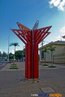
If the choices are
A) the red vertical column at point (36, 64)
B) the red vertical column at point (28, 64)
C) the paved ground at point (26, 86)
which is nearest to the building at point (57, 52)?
the red vertical column at point (28, 64)

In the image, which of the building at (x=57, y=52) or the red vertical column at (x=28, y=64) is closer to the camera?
the red vertical column at (x=28, y=64)

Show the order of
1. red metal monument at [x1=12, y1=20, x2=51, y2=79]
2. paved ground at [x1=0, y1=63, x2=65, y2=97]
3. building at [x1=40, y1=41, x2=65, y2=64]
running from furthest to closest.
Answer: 1. building at [x1=40, y1=41, x2=65, y2=64]
2. red metal monument at [x1=12, y1=20, x2=51, y2=79]
3. paved ground at [x1=0, y1=63, x2=65, y2=97]

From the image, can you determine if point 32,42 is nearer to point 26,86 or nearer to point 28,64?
point 28,64

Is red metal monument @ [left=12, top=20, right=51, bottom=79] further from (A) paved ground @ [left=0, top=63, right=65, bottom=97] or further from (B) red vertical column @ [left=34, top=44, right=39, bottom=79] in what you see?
(A) paved ground @ [left=0, top=63, right=65, bottom=97]

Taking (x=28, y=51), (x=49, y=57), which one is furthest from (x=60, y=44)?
(x=28, y=51)

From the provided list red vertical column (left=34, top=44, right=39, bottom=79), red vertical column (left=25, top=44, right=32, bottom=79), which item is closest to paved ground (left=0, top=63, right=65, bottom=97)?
red vertical column (left=34, top=44, right=39, bottom=79)

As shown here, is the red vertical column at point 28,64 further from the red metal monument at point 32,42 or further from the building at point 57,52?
the building at point 57,52

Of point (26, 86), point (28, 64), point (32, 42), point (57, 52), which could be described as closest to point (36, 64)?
point (28, 64)

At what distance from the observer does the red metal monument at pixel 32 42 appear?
782 inches

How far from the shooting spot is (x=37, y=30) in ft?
65.0

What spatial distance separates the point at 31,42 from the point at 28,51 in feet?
2.41

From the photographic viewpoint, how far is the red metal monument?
65.2ft

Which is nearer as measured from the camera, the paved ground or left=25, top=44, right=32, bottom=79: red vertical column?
the paved ground

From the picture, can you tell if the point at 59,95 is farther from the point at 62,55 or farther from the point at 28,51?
the point at 62,55
